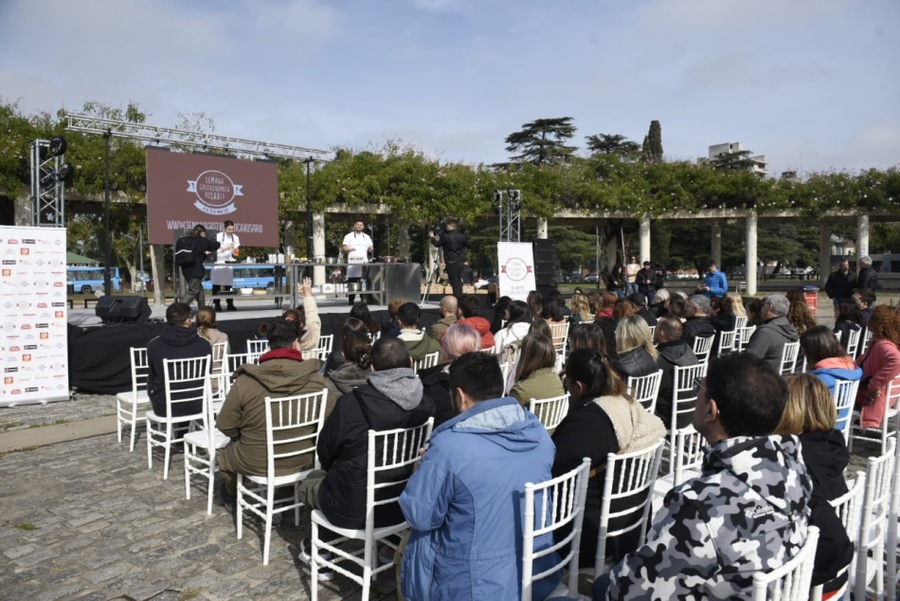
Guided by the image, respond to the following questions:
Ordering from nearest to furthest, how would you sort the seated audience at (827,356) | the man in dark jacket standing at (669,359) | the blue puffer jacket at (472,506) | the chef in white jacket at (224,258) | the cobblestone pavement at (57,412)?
the blue puffer jacket at (472,506) < the seated audience at (827,356) < the man in dark jacket standing at (669,359) < the cobblestone pavement at (57,412) < the chef in white jacket at (224,258)

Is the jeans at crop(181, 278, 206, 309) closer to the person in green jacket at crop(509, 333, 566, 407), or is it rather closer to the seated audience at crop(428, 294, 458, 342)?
the seated audience at crop(428, 294, 458, 342)

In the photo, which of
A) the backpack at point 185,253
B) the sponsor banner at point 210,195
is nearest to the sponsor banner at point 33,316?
the backpack at point 185,253

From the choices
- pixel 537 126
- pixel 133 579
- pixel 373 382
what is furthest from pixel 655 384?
pixel 537 126

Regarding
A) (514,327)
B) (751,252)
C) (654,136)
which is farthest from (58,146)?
(654,136)

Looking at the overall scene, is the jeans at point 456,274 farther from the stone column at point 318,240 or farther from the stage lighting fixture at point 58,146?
the stone column at point 318,240

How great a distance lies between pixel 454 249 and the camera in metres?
10.5

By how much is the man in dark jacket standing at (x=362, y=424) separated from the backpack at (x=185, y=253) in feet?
23.2

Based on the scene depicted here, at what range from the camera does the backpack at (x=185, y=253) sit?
9.04m

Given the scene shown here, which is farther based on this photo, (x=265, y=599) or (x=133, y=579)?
(x=133, y=579)

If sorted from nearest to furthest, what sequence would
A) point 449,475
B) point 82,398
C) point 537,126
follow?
point 449,475 → point 82,398 → point 537,126

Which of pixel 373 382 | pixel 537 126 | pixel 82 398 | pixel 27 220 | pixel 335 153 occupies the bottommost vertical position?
pixel 82 398

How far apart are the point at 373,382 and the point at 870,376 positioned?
3.92 meters

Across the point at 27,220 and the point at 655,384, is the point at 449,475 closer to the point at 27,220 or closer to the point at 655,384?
the point at 655,384

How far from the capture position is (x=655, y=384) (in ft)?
13.9
